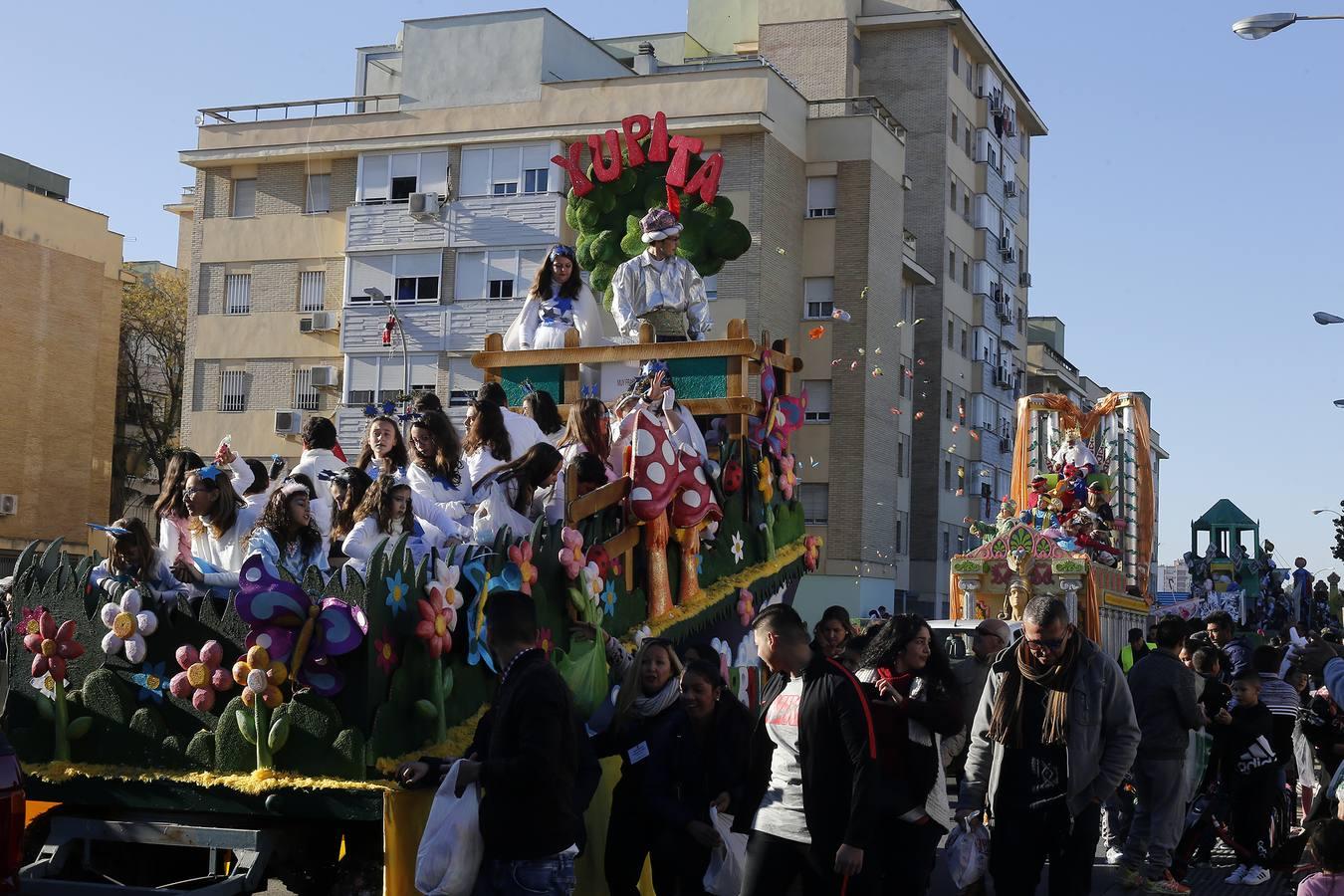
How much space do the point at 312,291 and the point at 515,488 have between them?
38.1 metres

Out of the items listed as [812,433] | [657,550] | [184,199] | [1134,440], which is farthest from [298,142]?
[657,550]

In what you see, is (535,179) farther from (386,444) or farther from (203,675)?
(203,675)

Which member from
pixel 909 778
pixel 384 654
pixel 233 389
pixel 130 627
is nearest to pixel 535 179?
pixel 233 389

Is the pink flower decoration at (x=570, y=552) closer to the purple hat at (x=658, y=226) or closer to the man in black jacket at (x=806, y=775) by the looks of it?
the man in black jacket at (x=806, y=775)

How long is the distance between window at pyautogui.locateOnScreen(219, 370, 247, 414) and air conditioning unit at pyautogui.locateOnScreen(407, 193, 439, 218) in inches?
278

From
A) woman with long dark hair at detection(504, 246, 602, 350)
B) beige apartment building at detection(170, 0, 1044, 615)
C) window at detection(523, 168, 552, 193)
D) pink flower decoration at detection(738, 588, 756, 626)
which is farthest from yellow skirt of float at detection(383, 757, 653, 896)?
window at detection(523, 168, 552, 193)

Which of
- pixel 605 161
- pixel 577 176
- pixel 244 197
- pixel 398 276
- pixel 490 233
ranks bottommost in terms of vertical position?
pixel 577 176

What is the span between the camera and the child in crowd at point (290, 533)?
8.89 metres

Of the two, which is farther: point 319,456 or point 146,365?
point 146,365

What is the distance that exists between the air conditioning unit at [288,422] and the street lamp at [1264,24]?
31.2m

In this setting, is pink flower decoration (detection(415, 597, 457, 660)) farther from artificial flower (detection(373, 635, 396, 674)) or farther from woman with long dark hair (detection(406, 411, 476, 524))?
woman with long dark hair (detection(406, 411, 476, 524))

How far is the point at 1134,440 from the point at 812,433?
2164 cm

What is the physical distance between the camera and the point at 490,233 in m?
44.0

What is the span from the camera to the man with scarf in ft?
26.5
